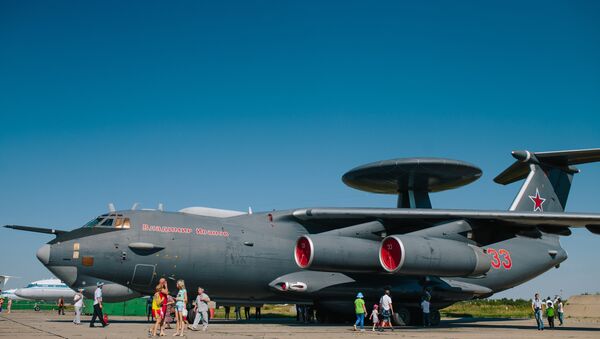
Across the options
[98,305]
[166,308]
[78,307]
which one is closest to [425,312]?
[166,308]

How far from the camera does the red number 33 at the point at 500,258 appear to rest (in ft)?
58.2

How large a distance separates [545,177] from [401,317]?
7.23 meters

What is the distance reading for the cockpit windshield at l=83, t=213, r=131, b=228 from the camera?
14422 mm

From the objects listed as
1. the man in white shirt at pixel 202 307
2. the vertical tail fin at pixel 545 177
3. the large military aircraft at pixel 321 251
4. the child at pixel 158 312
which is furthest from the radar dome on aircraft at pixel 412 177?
the child at pixel 158 312

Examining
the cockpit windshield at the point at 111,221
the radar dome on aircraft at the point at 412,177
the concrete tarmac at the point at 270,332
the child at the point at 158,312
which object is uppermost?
the radar dome on aircraft at the point at 412,177

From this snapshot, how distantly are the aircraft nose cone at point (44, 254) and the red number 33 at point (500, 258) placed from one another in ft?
38.9

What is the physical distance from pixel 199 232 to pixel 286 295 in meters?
2.86

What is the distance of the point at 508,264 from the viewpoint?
1792cm

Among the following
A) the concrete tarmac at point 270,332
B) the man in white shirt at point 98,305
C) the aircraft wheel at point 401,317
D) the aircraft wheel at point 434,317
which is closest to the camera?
the concrete tarmac at point 270,332

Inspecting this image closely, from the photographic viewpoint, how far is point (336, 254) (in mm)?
14617

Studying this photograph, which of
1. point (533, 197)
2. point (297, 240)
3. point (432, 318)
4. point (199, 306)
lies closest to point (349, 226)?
point (297, 240)

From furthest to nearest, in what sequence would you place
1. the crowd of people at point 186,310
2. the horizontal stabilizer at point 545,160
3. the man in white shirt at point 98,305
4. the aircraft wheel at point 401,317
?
the horizontal stabilizer at point 545,160
the aircraft wheel at point 401,317
the man in white shirt at point 98,305
the crowd of people at point 186,310

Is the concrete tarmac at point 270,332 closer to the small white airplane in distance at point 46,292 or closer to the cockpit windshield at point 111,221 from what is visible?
the cockpit windshield at point 111,221

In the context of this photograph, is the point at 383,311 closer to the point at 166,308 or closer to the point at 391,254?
the point at 391,254
